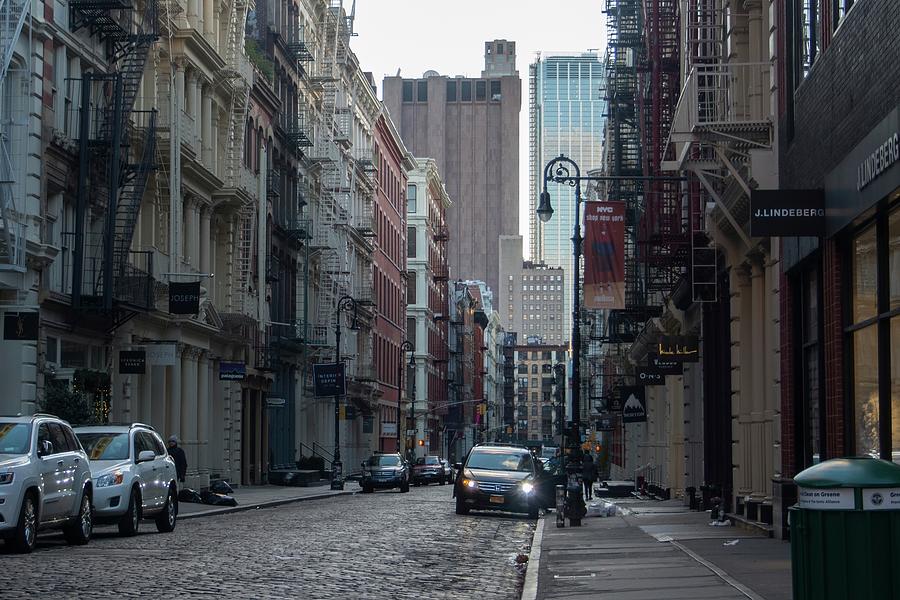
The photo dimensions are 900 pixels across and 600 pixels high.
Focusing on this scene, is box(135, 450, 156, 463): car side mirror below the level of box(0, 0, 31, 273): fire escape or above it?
below

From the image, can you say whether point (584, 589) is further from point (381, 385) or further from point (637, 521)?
point (381, 385)

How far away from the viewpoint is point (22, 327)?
29.7 metres

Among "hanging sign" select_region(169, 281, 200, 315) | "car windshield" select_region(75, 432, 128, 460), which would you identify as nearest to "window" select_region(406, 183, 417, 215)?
"hanging sign" select_region(169, 281, 200, 315)

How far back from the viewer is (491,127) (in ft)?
616

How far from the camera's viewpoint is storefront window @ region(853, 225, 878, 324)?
16.5m

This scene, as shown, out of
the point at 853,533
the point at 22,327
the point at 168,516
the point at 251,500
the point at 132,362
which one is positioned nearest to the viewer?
the point at 853,533

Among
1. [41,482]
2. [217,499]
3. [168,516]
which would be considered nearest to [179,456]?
[217,499]

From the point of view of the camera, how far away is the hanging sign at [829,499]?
8750mm

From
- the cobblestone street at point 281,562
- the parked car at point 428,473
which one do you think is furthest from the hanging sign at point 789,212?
the parked car at point 428,473

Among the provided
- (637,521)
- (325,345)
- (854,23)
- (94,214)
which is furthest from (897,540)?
(325,345)

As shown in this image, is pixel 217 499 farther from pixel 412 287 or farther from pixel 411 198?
pixel 411 198

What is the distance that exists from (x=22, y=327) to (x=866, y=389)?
720 inches

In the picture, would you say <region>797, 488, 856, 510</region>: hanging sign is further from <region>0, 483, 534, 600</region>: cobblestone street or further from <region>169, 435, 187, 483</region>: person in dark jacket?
<region>169, 435, 187, 483</region>: person in dark jacket

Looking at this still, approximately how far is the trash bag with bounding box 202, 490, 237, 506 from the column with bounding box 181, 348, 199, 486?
28.0ft
